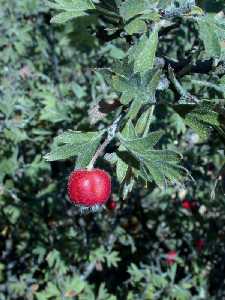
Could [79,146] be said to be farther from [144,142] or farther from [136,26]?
[136,26]

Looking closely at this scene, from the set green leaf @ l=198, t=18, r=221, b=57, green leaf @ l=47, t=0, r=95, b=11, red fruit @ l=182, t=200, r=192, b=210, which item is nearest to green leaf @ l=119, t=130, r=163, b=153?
green leaf @ l=198, t=18, r=221, b=57

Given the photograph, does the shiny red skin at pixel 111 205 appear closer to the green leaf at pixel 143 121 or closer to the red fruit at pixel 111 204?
the red fruit at pixel 111 204

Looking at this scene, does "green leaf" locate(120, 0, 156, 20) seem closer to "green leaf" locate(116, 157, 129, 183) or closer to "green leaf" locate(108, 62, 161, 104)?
"green leaf" locate(108, 62, 161, 104)

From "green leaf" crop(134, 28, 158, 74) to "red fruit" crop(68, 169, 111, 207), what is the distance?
25 centimetres

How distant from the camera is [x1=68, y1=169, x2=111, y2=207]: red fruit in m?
1.14

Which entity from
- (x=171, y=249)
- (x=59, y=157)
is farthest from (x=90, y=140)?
(x=171, y=249)

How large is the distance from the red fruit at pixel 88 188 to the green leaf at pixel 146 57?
246 millimetres

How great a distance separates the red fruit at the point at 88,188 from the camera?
1141 mm

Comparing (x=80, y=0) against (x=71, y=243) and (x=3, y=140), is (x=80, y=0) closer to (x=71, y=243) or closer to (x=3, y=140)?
(x=3, y=140)

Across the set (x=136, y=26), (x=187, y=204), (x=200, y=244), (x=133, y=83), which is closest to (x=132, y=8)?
(x=136, y=26)

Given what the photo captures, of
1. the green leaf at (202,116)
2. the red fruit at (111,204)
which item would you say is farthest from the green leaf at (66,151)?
the red fruit at (111,204)

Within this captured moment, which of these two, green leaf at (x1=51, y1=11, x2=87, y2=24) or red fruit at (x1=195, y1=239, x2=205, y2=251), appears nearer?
green leaf at (x1=51, y1=11, x2=87, y2=24)

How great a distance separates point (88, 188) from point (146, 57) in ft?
1.00

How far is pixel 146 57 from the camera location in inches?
44.5
